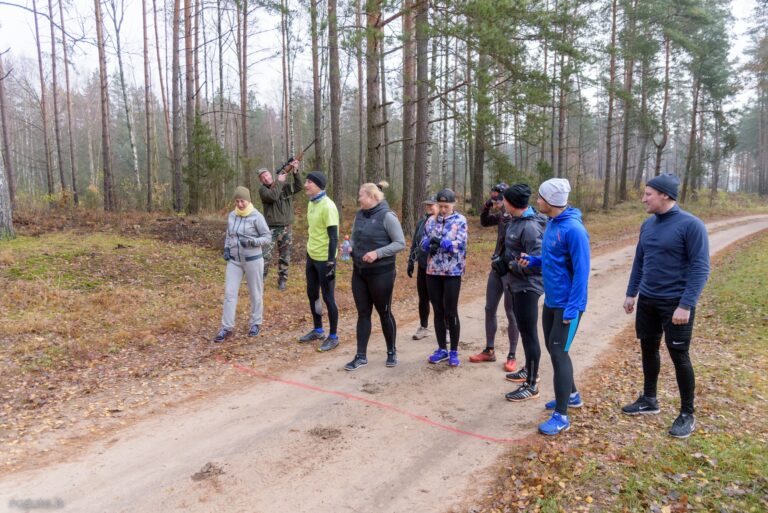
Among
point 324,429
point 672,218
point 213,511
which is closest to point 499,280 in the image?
point 672,218

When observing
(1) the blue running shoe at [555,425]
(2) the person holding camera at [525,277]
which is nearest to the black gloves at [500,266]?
(2) the person holding camera at [525,277]

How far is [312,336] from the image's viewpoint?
6465mm

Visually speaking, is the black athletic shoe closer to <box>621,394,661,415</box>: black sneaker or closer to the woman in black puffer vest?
<box>621,394,661,415</box>: black sneaker

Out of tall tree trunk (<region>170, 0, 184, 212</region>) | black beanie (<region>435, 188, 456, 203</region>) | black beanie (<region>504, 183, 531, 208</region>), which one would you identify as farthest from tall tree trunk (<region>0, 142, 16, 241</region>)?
black beanie (<region>504, 183, 531, 208</region>)

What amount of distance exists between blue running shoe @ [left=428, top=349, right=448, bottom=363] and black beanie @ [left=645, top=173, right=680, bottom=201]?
9.32ft

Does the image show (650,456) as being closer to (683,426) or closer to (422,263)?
(683,426)

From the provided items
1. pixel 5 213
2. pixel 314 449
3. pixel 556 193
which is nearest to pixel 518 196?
pixel 556 193

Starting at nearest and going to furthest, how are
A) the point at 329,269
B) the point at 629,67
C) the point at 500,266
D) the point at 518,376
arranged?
1. the point at 500,266
2. the point at 518,376
3. the point at 329,269
4. the point at 629,67

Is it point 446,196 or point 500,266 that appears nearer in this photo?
point 500,266

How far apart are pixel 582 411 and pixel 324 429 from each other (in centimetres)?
234

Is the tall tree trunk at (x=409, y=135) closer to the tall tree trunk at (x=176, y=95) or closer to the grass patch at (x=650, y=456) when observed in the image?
the tall tree trunk at (x=176, y=95)

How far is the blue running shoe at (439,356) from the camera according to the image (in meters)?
5.61

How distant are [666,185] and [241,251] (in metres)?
4.89

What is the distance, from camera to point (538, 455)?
3645 millimetres
